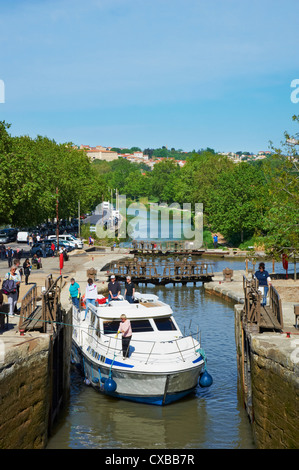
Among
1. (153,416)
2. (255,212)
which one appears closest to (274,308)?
(153,416)

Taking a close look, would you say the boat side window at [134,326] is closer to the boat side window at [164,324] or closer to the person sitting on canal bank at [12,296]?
the boat side window at [164,324]

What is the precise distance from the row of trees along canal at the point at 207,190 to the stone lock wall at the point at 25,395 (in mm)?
20666

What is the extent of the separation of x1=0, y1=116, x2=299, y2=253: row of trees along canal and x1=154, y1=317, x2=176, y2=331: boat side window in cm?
1488

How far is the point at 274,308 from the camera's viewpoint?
19.1 metres

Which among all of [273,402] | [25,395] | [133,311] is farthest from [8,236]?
[273,402]

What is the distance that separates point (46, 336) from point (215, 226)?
210 ft

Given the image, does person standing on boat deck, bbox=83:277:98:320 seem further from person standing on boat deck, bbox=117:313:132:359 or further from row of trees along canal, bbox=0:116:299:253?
row of trees along canal, bbox=0:116:299:253

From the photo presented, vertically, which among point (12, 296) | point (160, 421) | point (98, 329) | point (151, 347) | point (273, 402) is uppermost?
point (12, 296)

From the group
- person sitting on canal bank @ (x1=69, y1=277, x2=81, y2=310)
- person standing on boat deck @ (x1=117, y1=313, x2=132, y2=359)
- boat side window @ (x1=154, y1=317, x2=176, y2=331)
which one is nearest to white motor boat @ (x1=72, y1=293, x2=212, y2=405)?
boat side window @ (x1=154, y1=317, x2=176, y2=331)

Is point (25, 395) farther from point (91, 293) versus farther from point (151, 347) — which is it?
point (91, 293)

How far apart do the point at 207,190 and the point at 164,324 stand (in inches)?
2954

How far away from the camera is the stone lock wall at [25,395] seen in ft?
46.3

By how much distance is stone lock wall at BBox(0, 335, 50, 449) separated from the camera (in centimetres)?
1412

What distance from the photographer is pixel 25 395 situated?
15172mm
